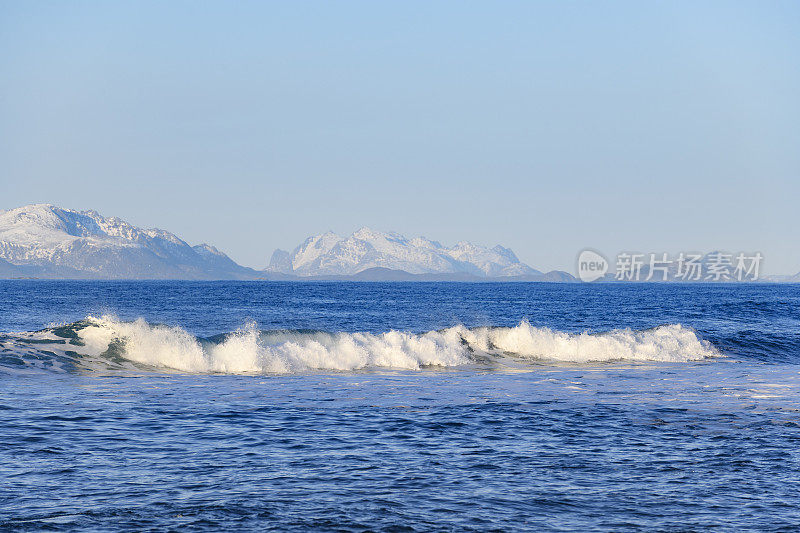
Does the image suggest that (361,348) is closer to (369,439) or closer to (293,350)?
(293,350)

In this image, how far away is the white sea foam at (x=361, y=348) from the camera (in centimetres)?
3117

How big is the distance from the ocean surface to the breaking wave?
129 millimetres

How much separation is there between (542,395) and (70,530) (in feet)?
52.1

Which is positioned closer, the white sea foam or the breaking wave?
the breaking wave

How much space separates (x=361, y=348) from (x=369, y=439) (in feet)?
59.6

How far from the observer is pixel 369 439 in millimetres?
15742

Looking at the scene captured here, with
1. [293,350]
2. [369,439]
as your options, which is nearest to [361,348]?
[293,350]

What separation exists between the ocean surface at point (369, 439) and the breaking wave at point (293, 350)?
0.13 m

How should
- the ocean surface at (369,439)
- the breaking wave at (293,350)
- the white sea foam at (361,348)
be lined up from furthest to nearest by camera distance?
the white sea foam at (361,348)
the breaking wave at (293,350)
the ocean surface at (369,439)

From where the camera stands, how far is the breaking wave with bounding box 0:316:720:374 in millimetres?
30328

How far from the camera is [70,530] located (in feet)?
32.3

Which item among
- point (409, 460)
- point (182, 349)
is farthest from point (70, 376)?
point (409, 460)

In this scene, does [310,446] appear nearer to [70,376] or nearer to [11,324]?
[70,376]

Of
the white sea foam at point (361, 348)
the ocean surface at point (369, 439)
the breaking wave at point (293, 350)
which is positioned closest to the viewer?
the ocean surface at point (369, 439)
